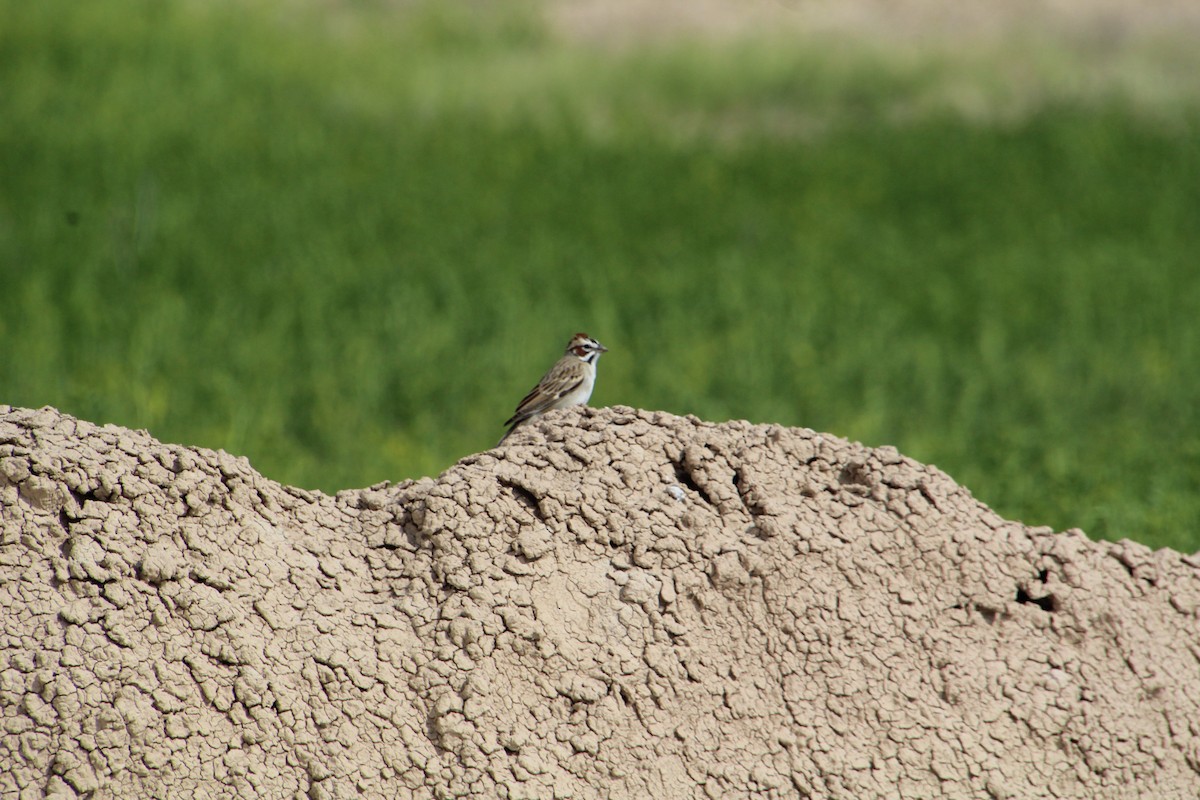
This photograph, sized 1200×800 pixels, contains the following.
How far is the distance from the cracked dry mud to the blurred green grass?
10.6ft

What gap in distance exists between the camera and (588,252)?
52.7 feet

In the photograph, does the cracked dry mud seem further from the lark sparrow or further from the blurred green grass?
the blurred green grass

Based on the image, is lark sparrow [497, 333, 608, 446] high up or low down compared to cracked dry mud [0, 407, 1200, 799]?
up

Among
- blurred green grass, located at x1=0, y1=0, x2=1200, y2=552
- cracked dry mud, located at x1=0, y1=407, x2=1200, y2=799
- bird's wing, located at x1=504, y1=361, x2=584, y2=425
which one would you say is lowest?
cracked dry mud, located at x1=0, y1=407, x2=1200, y2=799

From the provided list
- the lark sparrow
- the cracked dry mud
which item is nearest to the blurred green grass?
the lark sparrow

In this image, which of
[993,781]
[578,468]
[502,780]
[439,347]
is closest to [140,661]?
[502,780]

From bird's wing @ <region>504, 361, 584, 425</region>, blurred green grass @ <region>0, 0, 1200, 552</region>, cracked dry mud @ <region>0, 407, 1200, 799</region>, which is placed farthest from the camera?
blurred green grass @ <region>0, 0, 1200, 552</region>

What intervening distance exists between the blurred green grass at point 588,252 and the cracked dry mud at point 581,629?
3231 mm

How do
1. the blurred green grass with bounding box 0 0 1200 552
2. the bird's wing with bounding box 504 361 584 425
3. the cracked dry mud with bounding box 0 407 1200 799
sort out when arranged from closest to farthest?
the cracked dry mud with bounding box 0 407 1200 799, the bird's wing with bounding box 504 361 584 425, the blurred green grass with bounding box 0 0 1200 552

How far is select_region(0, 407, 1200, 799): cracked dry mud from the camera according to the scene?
14.2 feet

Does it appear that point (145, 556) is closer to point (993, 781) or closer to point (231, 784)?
point (231, 784)

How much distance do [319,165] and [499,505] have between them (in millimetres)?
13998

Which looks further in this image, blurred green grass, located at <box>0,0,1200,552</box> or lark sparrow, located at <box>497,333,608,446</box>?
blurred green grass, located at <box>0,0,1200,552</box>

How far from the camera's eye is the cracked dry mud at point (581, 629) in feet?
14.2
